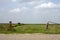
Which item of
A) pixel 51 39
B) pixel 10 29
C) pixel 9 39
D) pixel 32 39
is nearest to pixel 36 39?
pixel 32 39

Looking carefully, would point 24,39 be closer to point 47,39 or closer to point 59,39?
point 47,39

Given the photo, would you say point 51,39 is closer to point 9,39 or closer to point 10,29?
point 9,39

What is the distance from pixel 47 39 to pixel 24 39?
1.81 metres

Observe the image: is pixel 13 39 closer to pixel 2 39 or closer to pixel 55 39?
pixel 2 39

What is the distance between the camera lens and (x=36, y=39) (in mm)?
13750

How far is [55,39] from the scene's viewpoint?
13773 millimetres

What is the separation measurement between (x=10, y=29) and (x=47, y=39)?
25.0 feet

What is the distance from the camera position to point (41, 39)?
13.8 m

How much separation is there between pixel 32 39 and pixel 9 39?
1.79 metres

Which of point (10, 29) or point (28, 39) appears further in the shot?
point (10, 29)

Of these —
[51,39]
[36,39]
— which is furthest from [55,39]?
[36,39]

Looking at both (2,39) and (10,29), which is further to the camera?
(10,29)

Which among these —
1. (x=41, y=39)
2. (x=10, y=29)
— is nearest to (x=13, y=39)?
(x=41, y=39)

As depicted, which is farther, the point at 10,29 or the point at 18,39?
the point at 10,29
